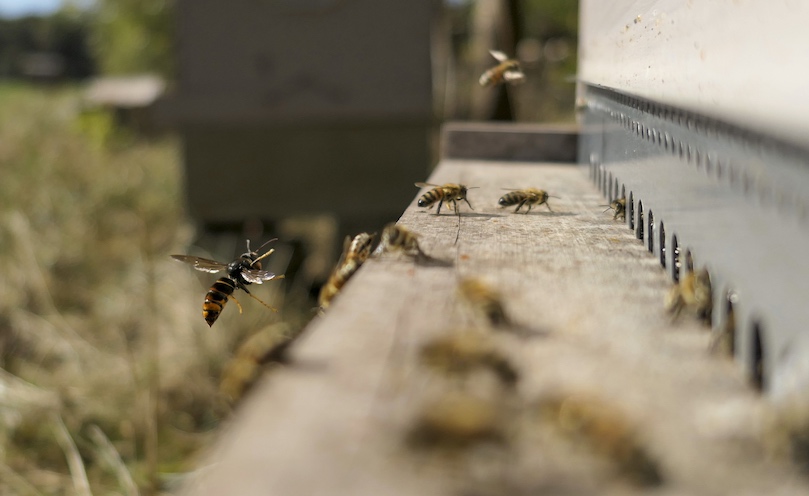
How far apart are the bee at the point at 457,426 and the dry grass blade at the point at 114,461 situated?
3573 mm

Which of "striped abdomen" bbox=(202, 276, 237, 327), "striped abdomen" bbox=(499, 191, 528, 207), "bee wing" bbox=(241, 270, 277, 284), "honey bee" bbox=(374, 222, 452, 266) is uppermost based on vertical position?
"honey bee" bbox=(374, 222, 452, 266)

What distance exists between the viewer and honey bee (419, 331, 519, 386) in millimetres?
1050

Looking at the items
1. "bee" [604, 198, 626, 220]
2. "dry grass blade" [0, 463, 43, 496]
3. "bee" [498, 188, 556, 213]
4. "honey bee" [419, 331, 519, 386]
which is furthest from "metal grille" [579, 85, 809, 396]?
"dry grass blade" [0, 463, 43, 496]

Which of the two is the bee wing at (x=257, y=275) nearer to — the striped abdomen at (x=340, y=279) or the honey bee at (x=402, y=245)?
the striped abdomen at (x=340, y=279)

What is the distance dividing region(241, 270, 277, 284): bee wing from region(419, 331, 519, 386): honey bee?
1432 mm

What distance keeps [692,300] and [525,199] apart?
3.98 feet

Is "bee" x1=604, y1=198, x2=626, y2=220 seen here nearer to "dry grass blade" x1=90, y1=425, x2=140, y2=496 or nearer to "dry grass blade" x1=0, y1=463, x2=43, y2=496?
"dry grass blade" x1=90, y1=425, x2=140, y2=496

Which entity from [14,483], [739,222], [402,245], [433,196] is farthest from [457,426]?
[14,483]

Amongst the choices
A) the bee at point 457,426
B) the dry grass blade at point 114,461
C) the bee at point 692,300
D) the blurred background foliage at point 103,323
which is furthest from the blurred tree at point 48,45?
the bee at point 457,426

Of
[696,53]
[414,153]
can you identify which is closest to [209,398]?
[414,153]

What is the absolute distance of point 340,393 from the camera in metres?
0.98

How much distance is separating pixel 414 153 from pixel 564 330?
6976 mm

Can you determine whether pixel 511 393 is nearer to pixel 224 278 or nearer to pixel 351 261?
pixel 351 261

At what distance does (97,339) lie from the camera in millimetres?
6727
